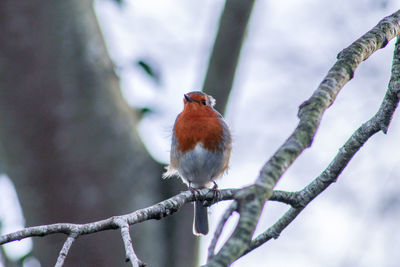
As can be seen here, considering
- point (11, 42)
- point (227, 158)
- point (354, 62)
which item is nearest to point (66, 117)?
point (11, 42)

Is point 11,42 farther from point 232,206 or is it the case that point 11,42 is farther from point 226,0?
point 232,206

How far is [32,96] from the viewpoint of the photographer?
15.8 feet

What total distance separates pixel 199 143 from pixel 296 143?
2.99m

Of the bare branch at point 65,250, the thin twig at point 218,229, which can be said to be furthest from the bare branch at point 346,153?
the thin twig at point 218,229

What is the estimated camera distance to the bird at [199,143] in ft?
15.1

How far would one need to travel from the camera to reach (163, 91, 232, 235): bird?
461cm

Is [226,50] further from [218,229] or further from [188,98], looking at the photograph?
[218,229]

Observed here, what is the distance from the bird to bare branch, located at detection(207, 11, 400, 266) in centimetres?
225

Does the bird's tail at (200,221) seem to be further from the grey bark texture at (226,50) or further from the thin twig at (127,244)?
the thin twig at (127,244)

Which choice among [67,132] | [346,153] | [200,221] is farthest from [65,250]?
[200,221]

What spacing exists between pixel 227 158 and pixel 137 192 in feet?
3.08

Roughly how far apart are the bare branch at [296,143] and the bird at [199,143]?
2.25m

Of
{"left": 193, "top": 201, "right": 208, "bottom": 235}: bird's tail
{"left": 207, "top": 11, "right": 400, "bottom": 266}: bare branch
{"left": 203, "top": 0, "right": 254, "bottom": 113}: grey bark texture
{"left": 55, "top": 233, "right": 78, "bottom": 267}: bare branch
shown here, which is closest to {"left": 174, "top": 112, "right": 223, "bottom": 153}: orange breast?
{"left": 203, "top": 0, "right": 254, "bottom": 113}: grey bark texture

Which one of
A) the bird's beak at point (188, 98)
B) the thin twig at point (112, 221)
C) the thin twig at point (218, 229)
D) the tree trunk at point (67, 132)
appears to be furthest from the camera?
the bird's beak at point (188, 98)
